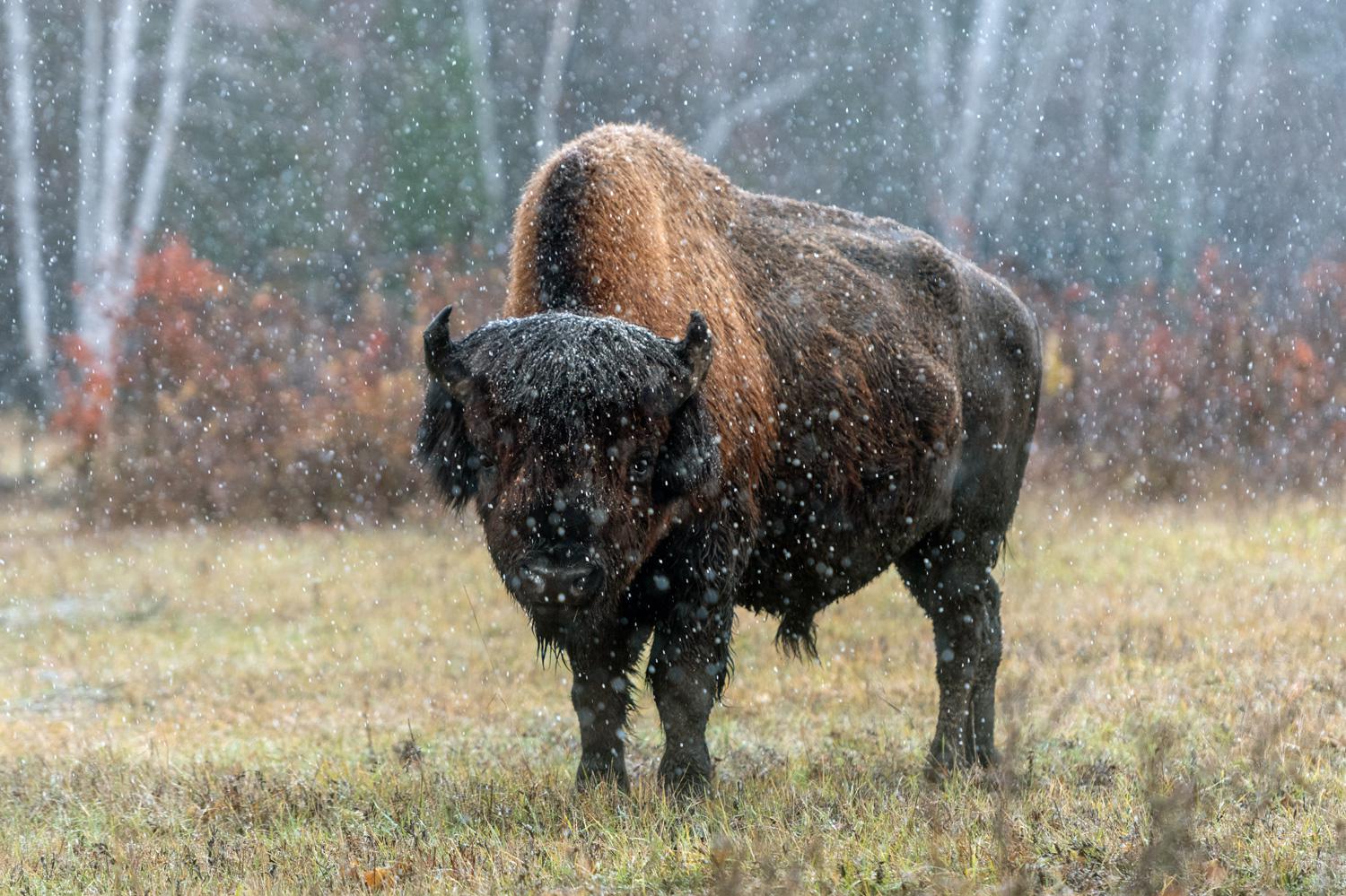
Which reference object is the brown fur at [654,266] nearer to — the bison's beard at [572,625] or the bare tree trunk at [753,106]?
the bison's beard at [572,625]

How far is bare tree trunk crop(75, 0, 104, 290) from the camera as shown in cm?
2381

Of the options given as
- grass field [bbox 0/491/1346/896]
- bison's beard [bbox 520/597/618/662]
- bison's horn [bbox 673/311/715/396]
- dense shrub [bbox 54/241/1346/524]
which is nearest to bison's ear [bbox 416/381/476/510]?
bison's beard [bbox 520/597/618/662]

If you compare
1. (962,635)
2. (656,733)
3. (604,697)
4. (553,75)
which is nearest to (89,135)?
(553,75)

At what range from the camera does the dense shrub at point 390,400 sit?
628 inches

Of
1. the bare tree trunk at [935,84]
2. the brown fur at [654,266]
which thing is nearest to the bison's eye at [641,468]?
the brown fur at [654,266]

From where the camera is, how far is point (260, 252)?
996 inches

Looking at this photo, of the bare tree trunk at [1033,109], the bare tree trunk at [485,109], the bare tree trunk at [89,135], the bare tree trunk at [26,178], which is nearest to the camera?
the bare tree trunk at [26,178]

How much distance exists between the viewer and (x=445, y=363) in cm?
468

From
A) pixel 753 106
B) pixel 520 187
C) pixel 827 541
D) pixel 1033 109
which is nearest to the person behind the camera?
pixel 827 541

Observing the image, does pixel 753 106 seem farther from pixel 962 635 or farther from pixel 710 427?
pixel 710 427

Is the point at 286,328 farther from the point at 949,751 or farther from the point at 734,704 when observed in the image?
the point at 949,751

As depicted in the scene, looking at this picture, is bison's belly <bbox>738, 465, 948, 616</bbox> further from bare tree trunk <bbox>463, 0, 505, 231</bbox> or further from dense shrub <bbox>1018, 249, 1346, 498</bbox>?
bare tree trunk <bbox>463, 0, 505, 231</bbox>

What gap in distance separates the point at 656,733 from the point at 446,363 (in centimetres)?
375

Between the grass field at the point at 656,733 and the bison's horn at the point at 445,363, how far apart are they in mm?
1500
